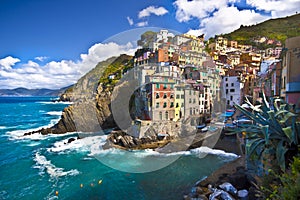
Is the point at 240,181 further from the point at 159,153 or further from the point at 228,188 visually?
the point at 159,153

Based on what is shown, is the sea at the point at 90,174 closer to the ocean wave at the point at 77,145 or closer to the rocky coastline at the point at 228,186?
the ocean wave at the point at 77,145

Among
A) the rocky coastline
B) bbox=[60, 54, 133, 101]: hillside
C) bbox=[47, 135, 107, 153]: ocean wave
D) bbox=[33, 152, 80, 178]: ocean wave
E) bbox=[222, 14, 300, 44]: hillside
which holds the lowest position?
bbox=[33, 152, 80, 178]: ocean wave

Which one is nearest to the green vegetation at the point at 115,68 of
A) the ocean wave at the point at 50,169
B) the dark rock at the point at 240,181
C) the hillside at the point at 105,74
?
the hillside at the point at 105,74

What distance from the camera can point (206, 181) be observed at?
13.0 m

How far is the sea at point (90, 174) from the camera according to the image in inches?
507

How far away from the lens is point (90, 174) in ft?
52.0

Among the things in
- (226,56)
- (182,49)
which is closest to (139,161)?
(182,49)

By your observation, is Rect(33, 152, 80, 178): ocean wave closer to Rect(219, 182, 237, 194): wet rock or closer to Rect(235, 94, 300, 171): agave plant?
Rect(219, 182, 237, 194): wet rock

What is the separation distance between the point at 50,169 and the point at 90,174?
4068mm

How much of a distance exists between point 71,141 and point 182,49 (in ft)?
93.9

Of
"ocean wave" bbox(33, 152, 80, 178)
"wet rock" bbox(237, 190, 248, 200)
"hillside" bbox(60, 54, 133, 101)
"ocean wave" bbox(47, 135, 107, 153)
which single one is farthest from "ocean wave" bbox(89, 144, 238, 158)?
"hillside" bbox(60, 54, 133, 101)

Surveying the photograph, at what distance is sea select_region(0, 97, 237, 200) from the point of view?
12883 mm

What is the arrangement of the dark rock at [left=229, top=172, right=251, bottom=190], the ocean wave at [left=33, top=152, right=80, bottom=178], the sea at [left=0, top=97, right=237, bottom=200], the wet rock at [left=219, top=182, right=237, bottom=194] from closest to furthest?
the wet rock at [left=219, top=182, right=237, bottom=194] < the dark rock at [left=229, top=172, right=251, bottom=190] < the sea at [left=0, top=97, right=237, bottom=200] < the ocean wave at [left=33, top=152, right=80, bottom=178]

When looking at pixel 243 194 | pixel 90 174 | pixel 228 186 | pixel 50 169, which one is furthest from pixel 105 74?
pixel 243 194
